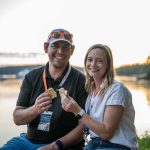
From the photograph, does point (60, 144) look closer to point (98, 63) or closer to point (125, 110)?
point (125, 110)

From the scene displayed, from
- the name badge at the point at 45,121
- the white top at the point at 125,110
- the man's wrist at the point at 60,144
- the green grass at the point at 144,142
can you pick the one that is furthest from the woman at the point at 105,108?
the green grass at the point at 144,142

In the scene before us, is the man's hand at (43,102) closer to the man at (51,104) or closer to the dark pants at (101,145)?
the man at (51,104)

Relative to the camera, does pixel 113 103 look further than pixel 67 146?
No

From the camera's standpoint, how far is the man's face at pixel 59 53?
419 centimetres

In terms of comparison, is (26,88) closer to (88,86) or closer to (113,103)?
(88,86)

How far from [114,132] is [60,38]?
3.41ft

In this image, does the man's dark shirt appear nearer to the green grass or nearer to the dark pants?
the dark pants

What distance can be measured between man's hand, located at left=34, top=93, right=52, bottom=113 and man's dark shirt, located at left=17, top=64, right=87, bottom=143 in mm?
129

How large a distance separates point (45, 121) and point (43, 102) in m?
0.23

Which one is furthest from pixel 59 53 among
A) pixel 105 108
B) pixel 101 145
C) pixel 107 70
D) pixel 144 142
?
pixel 144 142

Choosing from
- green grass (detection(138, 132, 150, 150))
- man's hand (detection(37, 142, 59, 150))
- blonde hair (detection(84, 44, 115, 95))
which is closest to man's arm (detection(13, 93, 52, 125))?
man's hand (detection(37, 142, 59, 150))

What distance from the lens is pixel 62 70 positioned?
169 inches

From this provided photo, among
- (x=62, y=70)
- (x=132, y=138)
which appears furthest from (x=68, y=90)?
(x=132, y=138)

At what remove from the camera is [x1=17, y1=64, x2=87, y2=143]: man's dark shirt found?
4.11 m
